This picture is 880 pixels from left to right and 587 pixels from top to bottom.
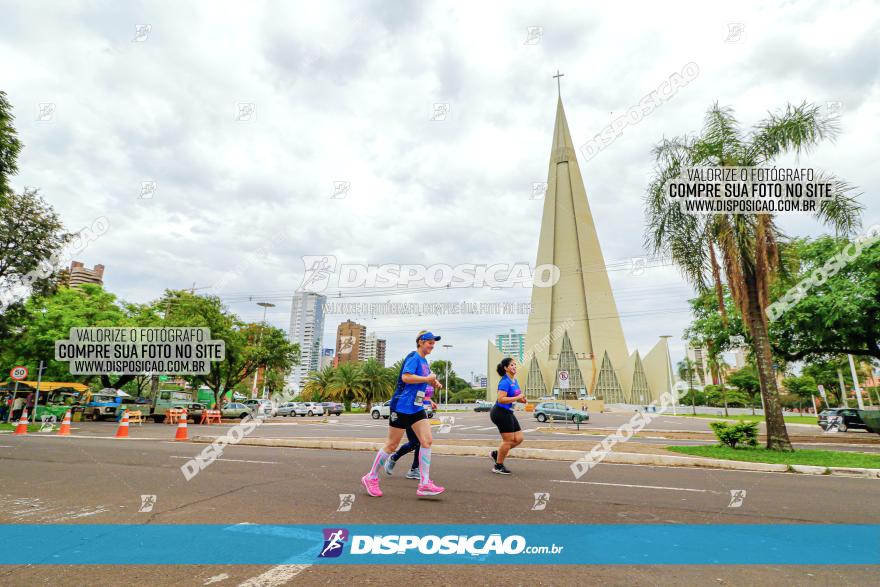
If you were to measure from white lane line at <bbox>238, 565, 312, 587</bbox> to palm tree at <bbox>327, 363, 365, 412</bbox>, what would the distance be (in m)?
49.4

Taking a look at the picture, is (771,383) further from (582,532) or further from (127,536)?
(127,536)

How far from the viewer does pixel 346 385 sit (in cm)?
5128

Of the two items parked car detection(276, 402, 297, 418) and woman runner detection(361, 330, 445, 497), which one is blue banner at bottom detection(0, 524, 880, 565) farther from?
parked car detection(276, 402, 297, 418)

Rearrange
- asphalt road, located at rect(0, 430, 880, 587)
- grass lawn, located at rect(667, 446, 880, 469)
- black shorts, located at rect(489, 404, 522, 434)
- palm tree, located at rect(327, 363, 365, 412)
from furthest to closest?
palm tree, located at rect(327, 363, 365, 412) < grass lawn, located at rect(667, 446, 880, 469) < black shorts, located at rect(489, 404, 522, 434) < asphalt road, located at rect(0, 430, 880, 587)

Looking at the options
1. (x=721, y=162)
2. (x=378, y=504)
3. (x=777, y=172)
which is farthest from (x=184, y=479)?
(x=777, y=172)

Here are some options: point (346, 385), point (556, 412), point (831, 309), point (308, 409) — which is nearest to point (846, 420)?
point (831, 309)

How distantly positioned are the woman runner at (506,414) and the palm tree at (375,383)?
44.7 metres

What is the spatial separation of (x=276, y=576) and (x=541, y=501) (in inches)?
126

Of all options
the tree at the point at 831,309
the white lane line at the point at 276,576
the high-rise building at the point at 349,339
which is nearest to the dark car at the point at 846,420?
the tree at the point at 831,309

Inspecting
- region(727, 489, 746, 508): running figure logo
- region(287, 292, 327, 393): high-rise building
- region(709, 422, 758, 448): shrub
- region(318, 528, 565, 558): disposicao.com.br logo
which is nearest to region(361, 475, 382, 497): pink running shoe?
region(318, 528, 565, 558): disposicao.com.br logo

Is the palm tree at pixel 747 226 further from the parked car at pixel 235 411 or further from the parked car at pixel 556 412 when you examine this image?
the parked car at pixel 235 411

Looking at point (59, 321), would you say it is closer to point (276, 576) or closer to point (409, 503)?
point (409, 503)

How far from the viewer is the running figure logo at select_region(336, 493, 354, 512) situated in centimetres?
472

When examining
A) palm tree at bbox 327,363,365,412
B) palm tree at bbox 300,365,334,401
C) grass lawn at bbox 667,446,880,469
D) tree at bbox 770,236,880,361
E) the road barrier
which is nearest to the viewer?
grass lawn at bbox 667,446,880,469
